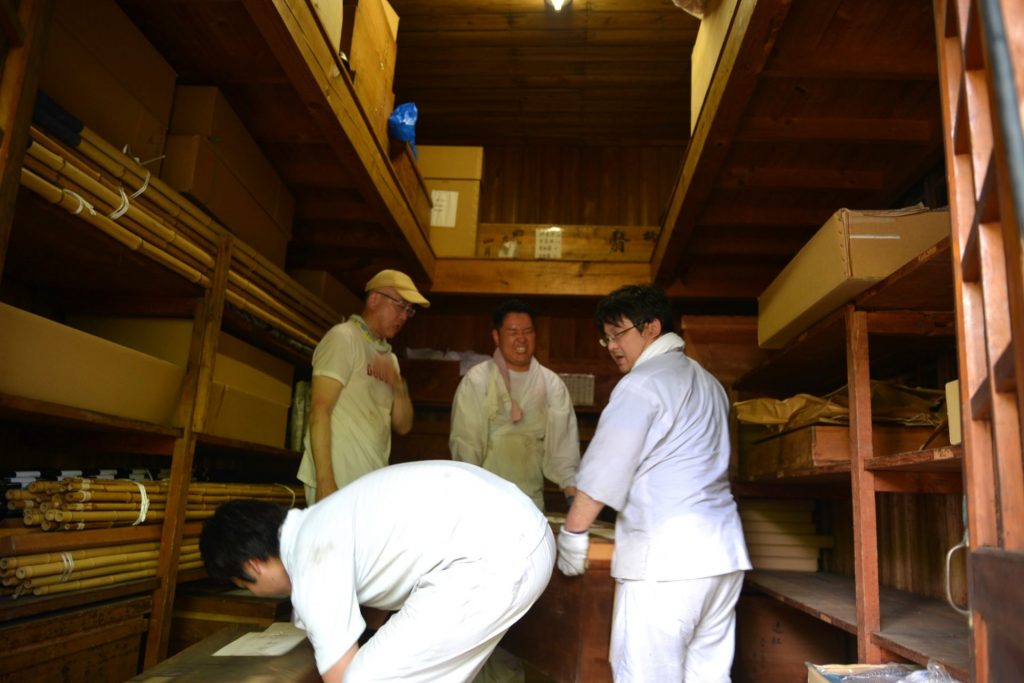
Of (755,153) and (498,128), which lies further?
(498,128)

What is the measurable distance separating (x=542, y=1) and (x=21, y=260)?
3.11 meters

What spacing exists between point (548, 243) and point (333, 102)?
2412 mm

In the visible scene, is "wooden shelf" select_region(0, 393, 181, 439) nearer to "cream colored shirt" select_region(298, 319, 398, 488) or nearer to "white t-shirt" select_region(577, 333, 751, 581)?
"cream colored shirt" select_region(298, 319, 398, 488)

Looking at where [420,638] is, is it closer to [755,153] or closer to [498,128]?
[755,153]

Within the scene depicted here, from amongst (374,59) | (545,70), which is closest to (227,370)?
(374,59)

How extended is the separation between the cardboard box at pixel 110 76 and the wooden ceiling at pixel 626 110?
11cm

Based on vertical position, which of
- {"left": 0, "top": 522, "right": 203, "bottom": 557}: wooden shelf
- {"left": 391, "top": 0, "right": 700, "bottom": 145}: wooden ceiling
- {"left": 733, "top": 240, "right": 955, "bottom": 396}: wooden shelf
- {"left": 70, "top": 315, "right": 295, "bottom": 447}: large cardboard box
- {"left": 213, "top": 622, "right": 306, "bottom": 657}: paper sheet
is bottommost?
{"left": 213, "top": 622, "right": 306, "bottom": 657}: paper sheet

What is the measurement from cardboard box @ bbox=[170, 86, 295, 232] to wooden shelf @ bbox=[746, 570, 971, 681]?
2777 millimetres

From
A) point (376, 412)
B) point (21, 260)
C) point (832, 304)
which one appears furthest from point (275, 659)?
point (832, 304)

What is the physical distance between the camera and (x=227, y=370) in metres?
3.30

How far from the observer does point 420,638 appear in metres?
1.90

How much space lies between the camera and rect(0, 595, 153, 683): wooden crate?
2.12 meters

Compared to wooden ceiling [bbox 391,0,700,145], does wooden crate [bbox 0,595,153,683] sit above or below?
below

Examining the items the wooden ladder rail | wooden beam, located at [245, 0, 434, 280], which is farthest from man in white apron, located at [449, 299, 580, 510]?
the wooden ladder rail
